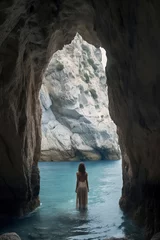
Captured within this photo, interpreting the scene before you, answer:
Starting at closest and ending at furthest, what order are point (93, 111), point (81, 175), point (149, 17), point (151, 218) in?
1. point (149, 17)
2. point (151, 218)
3. point (81, 175)
4. point (93, 111)

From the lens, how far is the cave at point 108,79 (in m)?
6.31

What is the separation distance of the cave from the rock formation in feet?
→ 96.9

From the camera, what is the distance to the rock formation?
42.8 m

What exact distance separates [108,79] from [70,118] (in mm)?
34757

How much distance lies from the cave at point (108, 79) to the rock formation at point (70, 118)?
1163 inches

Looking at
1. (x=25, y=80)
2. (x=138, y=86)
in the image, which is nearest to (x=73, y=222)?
(x=138, y=86)

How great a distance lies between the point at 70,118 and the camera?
44906 millimetres

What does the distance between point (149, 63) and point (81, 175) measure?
6.26 m

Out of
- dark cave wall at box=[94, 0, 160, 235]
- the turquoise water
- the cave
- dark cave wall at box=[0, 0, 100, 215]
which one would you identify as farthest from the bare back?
dark cave wall at box=[0, 0, 100, 215]

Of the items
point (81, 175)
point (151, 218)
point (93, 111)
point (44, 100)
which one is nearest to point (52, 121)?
point (44, 100)

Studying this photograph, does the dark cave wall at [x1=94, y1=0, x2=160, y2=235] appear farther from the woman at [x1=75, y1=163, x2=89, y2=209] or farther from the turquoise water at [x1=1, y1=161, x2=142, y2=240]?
the woman at [x1=75, y1=163, x2=89, y2=209]

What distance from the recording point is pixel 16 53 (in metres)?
9.16

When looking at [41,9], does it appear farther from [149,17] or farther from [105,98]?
[105,98]

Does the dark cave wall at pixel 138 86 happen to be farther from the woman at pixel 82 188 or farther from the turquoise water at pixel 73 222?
the woman at pixel 82 188
